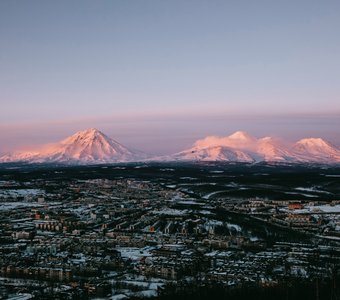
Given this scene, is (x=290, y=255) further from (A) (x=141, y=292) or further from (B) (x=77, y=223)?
(B) (x=77, y=223)

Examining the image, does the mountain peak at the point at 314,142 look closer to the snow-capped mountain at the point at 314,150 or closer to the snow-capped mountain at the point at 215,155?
the snow-capped mountain at the point at 314,150

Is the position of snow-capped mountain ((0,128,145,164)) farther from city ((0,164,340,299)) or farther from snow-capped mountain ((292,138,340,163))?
city ((0,164,340,299))

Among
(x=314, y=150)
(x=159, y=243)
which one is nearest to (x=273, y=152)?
(x=314, y=150)

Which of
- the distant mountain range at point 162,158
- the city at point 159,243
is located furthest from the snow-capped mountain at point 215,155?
the city at point 159,243

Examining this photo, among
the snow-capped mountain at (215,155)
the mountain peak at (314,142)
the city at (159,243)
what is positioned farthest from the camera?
the mountain peak at (314,142)

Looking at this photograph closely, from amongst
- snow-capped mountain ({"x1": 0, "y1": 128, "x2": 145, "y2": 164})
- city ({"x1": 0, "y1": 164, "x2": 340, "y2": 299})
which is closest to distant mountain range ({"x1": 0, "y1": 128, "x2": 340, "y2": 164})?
snow-capped mountain ({"x1": 0, "y1": 128, "x2": 145, "y2": 164})

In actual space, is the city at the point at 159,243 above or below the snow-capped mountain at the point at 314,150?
above

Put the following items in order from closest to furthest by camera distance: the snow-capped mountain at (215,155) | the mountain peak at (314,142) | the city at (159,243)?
the city at (159,243) < the snow-capped mountain at (215,155) < the mountain peak at (314,142)

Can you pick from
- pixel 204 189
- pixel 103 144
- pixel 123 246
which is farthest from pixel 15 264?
pixel 103 144
